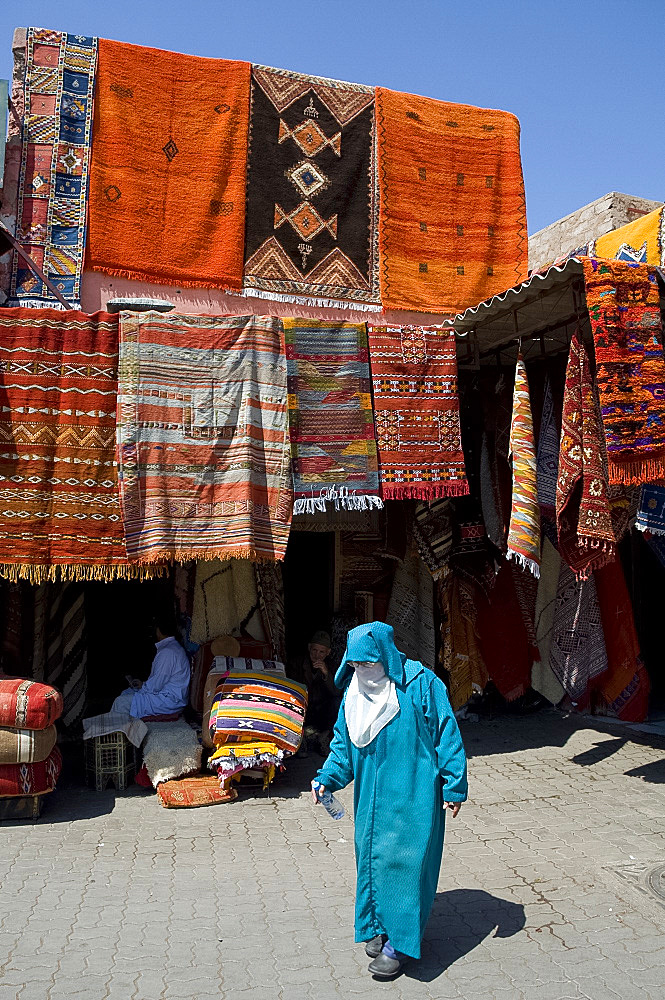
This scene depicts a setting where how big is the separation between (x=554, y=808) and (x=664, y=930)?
1630mm

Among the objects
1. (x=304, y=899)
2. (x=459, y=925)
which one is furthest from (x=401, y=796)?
(x=304, y=899)

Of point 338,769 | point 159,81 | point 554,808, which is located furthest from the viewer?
point 159,81

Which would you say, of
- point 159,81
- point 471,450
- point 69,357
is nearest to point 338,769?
point 69,357

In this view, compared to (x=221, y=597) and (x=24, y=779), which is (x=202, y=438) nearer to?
(x=221, y=597)

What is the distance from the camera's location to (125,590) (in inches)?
268

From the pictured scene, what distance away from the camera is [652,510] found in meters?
5.13

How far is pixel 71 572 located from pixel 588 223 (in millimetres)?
6455

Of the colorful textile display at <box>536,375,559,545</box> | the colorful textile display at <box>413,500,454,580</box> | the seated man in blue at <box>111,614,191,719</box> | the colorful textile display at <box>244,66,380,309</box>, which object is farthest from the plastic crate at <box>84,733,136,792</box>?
the colorful textile display at <box>244,66,380,309</box>

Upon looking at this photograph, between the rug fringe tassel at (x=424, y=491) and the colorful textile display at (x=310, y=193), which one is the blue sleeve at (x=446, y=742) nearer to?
the rug fringe tassel at (x=424, y=491)

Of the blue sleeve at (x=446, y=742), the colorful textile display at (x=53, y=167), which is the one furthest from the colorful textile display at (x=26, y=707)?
the colorful textile display at (x=53, y=167)

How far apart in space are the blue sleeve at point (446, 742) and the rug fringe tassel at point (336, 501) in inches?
86.2

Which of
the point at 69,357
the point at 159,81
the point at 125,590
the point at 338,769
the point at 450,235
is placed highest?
the point at 159,81

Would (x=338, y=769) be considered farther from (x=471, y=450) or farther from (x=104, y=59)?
(x=104, y=59)

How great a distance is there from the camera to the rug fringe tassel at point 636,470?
4410mm
